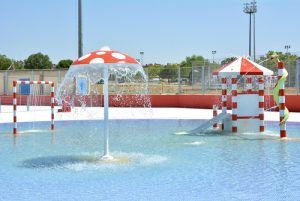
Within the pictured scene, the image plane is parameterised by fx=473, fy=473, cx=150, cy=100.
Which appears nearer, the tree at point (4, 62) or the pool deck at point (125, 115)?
the pool deck at point (125, 115)

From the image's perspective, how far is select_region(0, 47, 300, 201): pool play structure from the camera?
7.05 m

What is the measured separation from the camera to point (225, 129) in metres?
16.0

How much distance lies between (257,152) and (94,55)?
4467 mm

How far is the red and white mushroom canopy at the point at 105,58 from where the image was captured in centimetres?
923

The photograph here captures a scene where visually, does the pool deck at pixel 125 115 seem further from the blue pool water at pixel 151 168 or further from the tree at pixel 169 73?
the blue pool water at pixel 151 168

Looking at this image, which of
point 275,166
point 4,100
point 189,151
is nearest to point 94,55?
point 189,151

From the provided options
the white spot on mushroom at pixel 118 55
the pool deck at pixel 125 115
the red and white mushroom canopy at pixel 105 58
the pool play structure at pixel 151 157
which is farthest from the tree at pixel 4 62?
the white spot on mushroom at pixel 118 55

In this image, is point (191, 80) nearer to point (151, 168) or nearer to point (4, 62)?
point (151, 168)

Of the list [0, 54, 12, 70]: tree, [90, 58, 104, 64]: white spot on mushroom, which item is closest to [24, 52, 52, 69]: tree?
[0, 54, 12, 70]: tree

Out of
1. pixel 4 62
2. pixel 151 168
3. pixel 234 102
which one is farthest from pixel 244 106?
pixel 4 62

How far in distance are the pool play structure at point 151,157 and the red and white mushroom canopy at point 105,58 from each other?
20 mm

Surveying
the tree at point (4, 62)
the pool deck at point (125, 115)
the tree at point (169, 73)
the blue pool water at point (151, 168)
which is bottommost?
the blue pool water at point (151, 168)

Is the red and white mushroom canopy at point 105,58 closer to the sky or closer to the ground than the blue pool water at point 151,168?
closer to the sky

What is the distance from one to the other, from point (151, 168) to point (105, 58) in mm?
2327
